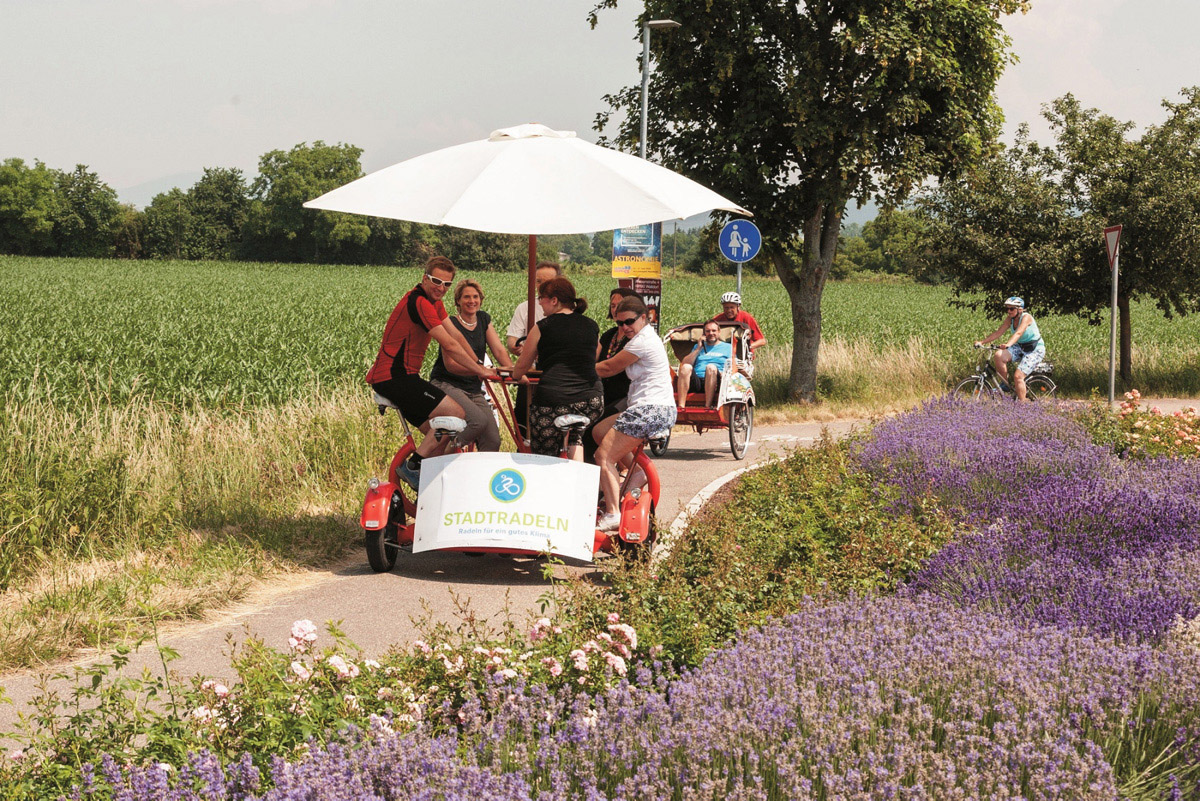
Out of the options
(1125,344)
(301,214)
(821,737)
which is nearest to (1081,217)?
(1125,344)

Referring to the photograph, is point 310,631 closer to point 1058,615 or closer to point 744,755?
point 744,755

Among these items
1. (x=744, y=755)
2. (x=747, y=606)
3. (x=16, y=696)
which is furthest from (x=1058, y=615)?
(x=16, y=696)

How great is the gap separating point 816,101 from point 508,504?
11591 mm

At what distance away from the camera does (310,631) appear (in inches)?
163

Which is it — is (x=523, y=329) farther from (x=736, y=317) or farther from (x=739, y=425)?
(x=736, y=317)

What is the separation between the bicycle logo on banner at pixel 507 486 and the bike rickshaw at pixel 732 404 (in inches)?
211

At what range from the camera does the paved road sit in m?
5.43

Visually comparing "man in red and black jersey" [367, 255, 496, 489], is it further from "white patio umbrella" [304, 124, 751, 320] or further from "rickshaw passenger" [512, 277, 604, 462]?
"white patio umbrella" [304, 124, 751, 320]

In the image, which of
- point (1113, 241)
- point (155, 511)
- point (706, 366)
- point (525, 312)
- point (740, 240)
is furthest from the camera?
point (740, 240)

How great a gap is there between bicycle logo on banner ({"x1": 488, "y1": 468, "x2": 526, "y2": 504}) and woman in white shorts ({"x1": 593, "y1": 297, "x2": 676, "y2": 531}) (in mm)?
681

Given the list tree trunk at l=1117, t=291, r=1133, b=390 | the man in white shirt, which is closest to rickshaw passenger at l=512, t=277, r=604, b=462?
the man in white shirt

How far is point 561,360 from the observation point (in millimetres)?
7570

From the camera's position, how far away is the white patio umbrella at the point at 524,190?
7012 millimetres

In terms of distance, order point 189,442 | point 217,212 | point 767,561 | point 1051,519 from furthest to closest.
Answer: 1. point 217,212
2. point 189,442
3. point 1051,519
4. point 767,561
